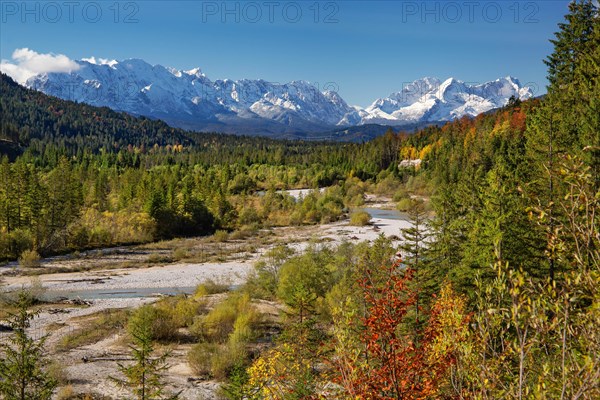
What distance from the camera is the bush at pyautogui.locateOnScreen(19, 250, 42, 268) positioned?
42688mm

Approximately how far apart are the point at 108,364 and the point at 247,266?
24259 mm

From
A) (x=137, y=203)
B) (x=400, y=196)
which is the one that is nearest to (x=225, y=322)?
(x=137, y=203)

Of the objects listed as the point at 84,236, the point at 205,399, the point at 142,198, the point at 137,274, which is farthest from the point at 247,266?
the point at 142,198

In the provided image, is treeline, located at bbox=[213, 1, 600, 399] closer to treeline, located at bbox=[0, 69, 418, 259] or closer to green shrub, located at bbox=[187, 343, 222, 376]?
green shrub, located at bbox=[187, 343, 222, 376]

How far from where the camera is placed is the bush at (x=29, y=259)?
42688mm

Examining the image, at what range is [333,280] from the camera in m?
30.7

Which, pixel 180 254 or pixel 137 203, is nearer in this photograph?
pixel 180 254

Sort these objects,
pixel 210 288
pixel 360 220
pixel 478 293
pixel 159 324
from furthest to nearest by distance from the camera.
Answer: pixel 360 220 → pixel 210 288 → pixel 159 324 → pixel 478 293

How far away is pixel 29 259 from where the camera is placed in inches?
1706

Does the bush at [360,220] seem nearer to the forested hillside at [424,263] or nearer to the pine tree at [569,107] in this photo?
the forested hillside at [424,263]

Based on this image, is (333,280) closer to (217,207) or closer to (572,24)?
(572,24)

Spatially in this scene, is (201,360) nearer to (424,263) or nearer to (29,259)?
(424,263)

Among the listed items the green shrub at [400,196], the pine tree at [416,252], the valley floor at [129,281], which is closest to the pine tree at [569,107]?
the pine tree at [416,252]

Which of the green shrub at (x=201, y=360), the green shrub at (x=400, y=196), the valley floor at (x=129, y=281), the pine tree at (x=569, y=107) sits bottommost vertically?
the valley floor at (x=129, y=281)
